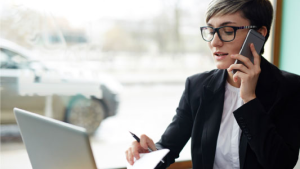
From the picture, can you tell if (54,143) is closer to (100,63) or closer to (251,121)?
(251,121)

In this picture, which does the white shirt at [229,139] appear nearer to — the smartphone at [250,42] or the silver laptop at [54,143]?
the smartphone at [250,42]

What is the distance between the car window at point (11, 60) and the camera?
1.95 m

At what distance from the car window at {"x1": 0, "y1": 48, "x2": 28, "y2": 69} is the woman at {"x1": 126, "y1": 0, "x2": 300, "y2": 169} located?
51.2 inches

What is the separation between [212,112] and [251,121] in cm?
23

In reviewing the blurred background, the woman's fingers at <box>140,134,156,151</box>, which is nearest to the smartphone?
the woman's fingers at <box>140,134,156,151</box>

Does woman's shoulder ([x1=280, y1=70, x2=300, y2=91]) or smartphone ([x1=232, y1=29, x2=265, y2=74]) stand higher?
smartphone ([x1=232, y1=29, x2=265, y2=74])

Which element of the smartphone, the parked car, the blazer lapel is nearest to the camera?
the smartphone

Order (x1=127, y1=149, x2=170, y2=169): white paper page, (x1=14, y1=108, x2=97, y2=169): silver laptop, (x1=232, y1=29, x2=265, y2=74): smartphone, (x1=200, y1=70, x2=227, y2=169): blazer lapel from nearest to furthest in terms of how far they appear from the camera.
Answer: (x1=14, y1=108, x2=97, y2=169): silver laptop < (x1=127, y1=149, x2=170, y2=169): white paper page < (x1=232, y1=29, x2=265, y2=74): smartphone < (x1=200, y1=70, x2=227, y2=169): blazer lapel

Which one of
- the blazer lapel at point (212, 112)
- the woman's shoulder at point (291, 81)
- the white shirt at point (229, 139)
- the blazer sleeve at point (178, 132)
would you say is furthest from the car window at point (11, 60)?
the woman's shoulder at point (291, 81)

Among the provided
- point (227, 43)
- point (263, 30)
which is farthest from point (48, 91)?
point (263, 30)

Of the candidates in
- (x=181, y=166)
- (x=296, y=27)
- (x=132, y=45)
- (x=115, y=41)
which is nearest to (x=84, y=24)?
(x=115, y=41)

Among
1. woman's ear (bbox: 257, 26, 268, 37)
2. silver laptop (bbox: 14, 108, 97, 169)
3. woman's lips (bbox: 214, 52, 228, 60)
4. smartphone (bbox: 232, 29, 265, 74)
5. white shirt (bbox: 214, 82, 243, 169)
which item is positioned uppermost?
woman's ear (bbox: 257, 26, 268, 37)

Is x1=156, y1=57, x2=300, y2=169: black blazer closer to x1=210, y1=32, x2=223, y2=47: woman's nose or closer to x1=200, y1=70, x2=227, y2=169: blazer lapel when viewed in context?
x1=200, y1=70, x2=227, y2=169: blazer lapel

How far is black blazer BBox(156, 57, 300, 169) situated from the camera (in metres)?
1.01
